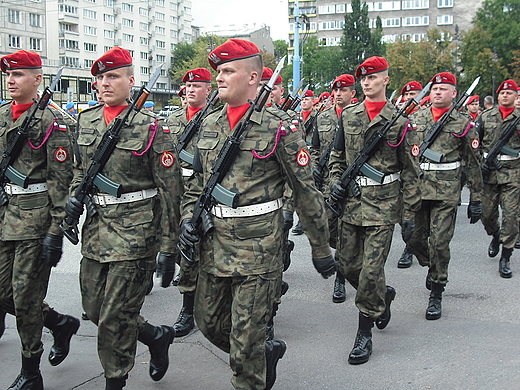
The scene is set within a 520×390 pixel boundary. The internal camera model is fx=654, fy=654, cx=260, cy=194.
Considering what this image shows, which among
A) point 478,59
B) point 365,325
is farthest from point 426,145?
point 478,59

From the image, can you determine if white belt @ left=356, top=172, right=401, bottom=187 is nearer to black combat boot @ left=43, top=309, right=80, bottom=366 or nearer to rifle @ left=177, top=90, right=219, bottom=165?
rifle @ left=177, top=90, right=219, bottom=165

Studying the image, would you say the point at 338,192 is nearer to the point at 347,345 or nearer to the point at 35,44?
the point at 347,345

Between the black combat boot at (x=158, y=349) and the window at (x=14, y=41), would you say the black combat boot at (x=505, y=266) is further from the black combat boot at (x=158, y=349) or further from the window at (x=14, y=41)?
the window at (x=14, y=41)

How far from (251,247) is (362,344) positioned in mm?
1741

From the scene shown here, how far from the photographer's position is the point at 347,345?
5.31 m

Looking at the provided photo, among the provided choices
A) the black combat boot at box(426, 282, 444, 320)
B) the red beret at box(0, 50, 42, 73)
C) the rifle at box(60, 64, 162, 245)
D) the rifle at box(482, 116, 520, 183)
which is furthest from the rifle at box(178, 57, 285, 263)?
the rifle at box(482, 116, 520, 183)

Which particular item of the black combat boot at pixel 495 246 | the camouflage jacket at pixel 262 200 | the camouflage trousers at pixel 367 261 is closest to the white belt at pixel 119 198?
the camouflage jacket at pixel 262 200

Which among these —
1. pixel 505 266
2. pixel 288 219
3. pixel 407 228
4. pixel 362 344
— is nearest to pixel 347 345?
pixel 362 344

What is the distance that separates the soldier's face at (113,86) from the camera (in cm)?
431

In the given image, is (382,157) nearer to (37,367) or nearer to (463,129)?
(463,129)

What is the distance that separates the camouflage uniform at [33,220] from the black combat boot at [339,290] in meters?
3.03

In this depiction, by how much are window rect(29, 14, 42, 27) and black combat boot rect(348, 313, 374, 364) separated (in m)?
61.8

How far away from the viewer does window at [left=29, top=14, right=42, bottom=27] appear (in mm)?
A: 60469

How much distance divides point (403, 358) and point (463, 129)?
2779mm
